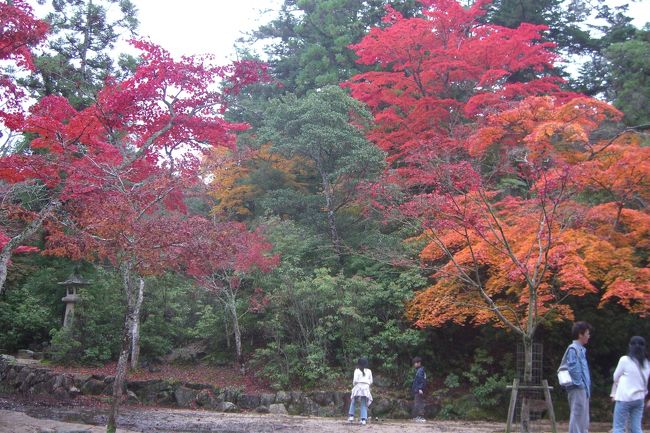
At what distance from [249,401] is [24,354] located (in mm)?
8587

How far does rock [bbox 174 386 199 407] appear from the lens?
13461 mm

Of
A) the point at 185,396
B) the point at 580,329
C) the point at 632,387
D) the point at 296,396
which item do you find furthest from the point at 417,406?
the point at 632,387

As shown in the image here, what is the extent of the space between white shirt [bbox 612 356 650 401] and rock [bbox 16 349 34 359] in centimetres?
1655

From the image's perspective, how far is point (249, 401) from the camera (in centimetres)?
1290

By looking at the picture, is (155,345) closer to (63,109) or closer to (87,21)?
(63,109)

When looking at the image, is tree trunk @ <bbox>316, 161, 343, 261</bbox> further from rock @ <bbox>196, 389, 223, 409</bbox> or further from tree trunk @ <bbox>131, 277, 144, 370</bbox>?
tree trunk @ <bbox>131, 277, 144, 370</bbox>

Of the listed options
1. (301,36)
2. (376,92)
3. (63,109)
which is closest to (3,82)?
(63,109)

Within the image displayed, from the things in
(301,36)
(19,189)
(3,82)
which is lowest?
(19,189)

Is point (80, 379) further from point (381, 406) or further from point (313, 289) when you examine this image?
point (381, 406)

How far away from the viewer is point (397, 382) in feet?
43.0

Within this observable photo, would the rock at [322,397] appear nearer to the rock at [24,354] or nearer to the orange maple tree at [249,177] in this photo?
the orange maple tree at [249,177]

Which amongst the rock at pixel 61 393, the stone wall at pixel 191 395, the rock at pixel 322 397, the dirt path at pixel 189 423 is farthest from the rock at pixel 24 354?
the rock at pixel 322 397

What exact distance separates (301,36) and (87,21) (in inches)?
419

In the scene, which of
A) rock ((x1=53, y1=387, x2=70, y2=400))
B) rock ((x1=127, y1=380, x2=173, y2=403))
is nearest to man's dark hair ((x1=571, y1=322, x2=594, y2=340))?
rock ((x1=127, y1=380, x2=173, y2=403))
